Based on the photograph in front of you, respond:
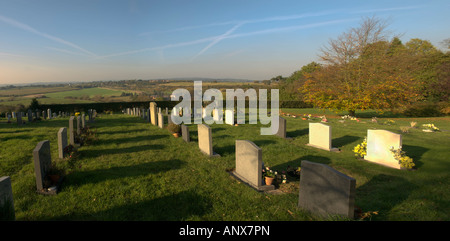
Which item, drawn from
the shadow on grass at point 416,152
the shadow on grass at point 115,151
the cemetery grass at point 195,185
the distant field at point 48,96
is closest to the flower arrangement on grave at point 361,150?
the cemetery grass at point 195,185

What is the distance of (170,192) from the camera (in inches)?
204

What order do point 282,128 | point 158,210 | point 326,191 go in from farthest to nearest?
point 282,128, point 158,210, point 326,191

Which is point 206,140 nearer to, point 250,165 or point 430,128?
point 250,165

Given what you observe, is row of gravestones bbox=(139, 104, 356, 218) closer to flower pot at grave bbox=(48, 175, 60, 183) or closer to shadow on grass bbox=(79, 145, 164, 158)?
flower pot at grave bbox=(48, 175, 60, 183)

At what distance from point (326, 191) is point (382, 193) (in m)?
2.11

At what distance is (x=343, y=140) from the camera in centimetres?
1076

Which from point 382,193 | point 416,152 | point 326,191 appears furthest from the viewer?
point 416,152

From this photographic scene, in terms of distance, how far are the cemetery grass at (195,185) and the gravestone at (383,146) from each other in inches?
15.4

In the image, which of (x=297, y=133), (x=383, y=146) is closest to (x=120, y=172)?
(x=383, y=146)

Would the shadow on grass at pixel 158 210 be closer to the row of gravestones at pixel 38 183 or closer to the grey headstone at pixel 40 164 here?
the row of gravestones at pixel 38 183

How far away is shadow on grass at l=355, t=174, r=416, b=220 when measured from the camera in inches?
172

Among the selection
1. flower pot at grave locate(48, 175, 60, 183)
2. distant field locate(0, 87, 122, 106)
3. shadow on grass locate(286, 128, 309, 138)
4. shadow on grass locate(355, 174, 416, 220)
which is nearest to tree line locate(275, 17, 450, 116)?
shadow on grass locate(286, 128, 309, 138)

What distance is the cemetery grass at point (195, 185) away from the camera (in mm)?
4207
